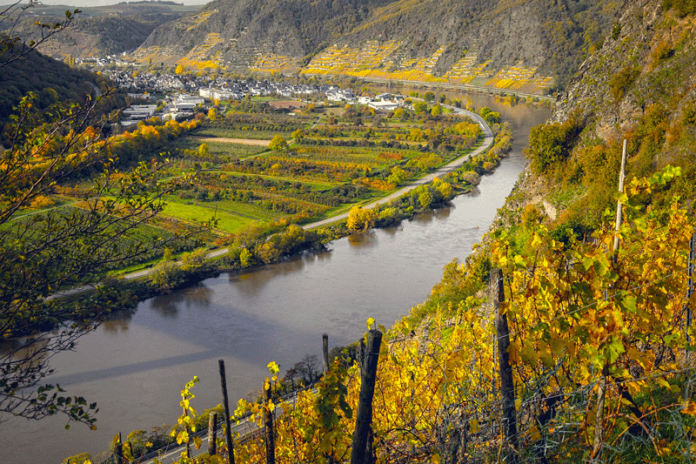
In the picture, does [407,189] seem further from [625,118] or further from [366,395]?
[366,395]

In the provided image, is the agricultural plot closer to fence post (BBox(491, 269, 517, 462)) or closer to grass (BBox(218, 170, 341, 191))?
grass (BBox(218, 170, 341, 191))

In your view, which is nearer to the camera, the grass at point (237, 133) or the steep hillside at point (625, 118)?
the steep hillside at point (625, 118)

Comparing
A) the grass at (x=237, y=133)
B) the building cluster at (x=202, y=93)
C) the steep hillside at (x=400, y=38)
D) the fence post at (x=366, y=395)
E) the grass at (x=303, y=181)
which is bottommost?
the grass at (x=303, y=181)

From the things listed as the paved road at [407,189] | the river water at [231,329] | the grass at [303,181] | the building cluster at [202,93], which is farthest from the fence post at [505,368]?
the building cluster at [202,93]

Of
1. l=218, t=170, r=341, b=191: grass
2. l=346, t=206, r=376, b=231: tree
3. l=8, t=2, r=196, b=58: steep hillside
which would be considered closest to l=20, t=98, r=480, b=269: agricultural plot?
l=218, t=170, r=341, b=191: grass

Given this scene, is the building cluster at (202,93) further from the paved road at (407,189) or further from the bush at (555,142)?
the bush at (555,142)

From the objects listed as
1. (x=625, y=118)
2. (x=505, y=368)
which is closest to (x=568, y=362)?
(x=505, y=368)
